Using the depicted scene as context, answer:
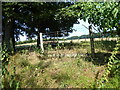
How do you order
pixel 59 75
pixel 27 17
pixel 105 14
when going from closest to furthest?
pixel 105 14, pixel 59 75, pixel 27 17

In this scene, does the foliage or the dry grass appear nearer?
the foliage

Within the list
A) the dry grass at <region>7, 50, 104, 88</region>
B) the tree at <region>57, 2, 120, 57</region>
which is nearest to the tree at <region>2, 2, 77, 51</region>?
the dry grass at <region>7, 50, 104, 88</region>

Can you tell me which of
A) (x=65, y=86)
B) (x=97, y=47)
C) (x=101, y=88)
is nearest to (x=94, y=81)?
(x=101, y=88)

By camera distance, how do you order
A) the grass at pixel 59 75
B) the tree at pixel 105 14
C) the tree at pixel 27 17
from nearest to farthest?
the tree at pixel 105 14, the grass at pixel 59 75, the tree at pixel 27 17

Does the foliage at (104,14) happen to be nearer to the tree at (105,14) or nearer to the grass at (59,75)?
the tree at (105,14)

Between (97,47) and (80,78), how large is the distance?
3476 mm

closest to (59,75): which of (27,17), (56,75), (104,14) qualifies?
(56,75)

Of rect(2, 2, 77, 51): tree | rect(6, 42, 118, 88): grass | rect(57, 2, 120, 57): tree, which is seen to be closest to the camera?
rect(57, 2, 120, 57): tree

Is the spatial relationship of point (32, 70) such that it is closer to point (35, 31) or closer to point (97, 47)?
point (97, 47)

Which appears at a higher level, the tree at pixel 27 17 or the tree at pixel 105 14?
the tree at pixel 27 17

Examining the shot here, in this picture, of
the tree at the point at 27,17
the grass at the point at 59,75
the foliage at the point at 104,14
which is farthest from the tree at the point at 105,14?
the tree at the point at 27,17

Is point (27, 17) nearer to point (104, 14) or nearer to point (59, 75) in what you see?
point (59, 75)

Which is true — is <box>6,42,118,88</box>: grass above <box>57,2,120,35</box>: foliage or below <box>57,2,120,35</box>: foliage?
below

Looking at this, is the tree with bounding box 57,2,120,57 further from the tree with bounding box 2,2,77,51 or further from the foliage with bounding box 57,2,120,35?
the tree with bounding box 2,2,77,51
